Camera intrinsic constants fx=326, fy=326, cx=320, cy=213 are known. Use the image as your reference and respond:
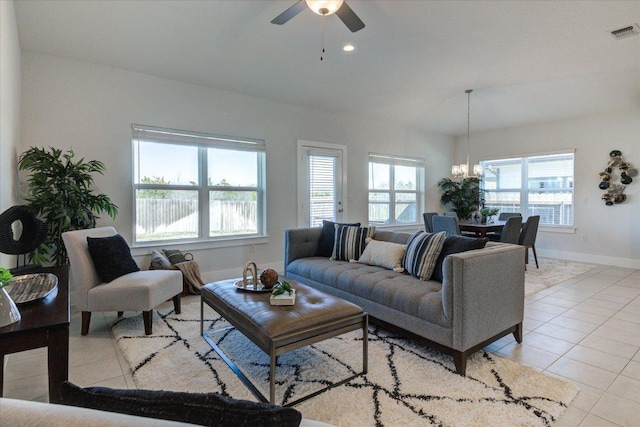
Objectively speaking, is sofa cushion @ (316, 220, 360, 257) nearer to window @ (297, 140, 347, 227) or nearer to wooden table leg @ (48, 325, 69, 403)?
window @ (297, 140, 347, 227)

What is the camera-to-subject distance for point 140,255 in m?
3.98

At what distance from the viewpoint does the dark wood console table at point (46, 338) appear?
1246mm

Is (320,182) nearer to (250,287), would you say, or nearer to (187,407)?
(250,287)

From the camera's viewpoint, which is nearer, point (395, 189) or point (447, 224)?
point (447, 224)

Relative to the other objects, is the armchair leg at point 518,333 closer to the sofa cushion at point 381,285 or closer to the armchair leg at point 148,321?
the sofa cushion at point 381,285

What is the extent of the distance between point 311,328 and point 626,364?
A: 231 centimetres

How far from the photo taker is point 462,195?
738 cm

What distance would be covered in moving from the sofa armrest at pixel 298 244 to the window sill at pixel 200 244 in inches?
40.8

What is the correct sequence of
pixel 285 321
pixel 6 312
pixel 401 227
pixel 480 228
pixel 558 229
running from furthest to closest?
pixel 401 227
pixel 558 229
pixel 480 228
pixel 285 321
pixel 6 312

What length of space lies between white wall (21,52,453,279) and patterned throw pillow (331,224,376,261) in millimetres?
1555

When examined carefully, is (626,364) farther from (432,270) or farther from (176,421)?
(176,421)

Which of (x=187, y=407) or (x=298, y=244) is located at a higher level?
(x=187, y=407)

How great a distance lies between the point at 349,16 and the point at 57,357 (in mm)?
2563

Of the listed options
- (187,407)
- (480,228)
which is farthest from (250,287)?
(480,228)
